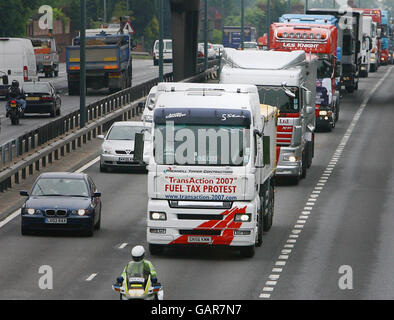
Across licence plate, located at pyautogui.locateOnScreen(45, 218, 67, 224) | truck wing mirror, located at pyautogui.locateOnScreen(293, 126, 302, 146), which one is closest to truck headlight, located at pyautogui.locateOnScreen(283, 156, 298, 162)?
truck wing mirror, located at pyautogui.locateOnScreen(293, 126, 302, 146)

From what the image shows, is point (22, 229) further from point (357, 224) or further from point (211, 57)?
point (211, 57)

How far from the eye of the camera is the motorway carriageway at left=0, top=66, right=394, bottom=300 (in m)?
23.4

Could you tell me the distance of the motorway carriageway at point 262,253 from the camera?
23422 mm

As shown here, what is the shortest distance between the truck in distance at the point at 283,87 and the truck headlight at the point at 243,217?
1062 centimetres

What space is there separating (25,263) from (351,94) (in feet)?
176

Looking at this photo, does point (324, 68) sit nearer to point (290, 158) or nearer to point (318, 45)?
point (318, 45)

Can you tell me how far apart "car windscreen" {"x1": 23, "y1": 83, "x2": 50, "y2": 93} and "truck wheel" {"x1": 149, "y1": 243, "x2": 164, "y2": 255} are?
3222 centimetres

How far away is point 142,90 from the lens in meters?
67.4

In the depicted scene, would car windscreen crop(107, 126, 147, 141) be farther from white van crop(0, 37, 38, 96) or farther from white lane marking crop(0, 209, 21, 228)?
white van crop(0, 37, 38, 96)

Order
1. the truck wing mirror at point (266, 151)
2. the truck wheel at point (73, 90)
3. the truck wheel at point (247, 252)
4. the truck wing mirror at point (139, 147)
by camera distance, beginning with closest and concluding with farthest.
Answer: the truck wing mirror at point (139, 147) → the truck wheel at point (247, 252) → the truck wing mirror at point (266, 151) → the truck wheel at point (73, 90)

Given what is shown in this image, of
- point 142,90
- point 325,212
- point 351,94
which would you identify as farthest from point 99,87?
point 325,212

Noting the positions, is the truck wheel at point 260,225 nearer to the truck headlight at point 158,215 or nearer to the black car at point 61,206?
the truck headlight at point 158,215

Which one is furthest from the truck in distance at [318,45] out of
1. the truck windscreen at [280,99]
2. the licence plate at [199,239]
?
the licence plate at [199,239]

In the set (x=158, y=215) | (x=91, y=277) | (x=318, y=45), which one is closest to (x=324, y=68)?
(x=318, y=45)
